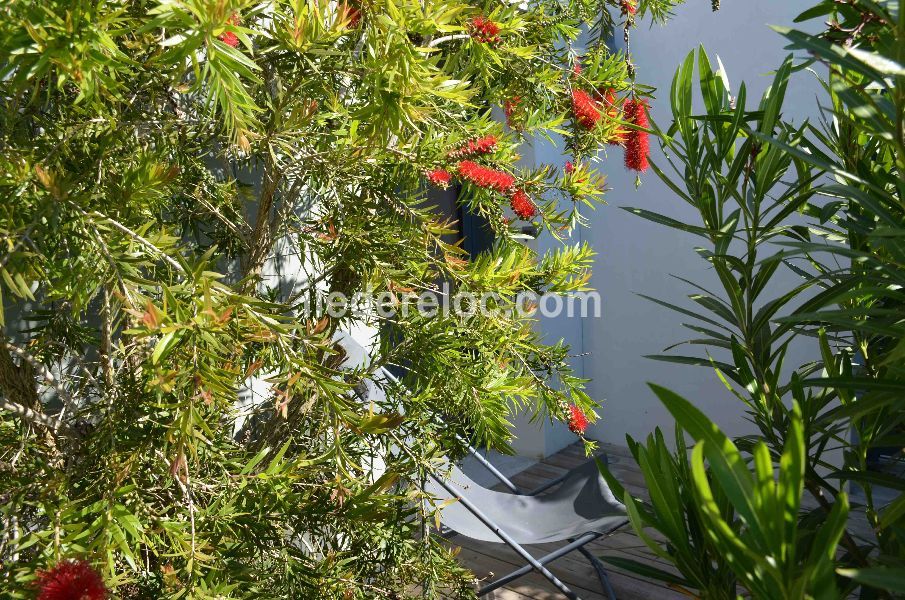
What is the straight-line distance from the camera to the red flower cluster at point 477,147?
1.42 meters

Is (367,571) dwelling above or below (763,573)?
below

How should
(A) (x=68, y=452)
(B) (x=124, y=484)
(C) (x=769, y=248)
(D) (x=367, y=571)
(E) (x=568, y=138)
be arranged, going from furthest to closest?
1. (C) (x=769, y=248)
2. (E) (x=568, y=138)
3. (D) (x=367, y=571)
4. (A) (x=68, y=452)
5. (B) (x=124, y=484)

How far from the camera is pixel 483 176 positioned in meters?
1.44

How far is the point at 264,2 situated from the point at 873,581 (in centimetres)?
94

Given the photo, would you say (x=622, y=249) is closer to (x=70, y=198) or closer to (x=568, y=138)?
(x=568, y=138)

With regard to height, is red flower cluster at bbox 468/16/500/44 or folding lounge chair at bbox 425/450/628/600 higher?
red flower cluster at bbox 468/16/500/44

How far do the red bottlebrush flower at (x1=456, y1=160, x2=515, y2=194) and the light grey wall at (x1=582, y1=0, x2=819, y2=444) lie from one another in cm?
248

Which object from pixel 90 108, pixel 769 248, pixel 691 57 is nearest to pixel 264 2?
pixel 90 108

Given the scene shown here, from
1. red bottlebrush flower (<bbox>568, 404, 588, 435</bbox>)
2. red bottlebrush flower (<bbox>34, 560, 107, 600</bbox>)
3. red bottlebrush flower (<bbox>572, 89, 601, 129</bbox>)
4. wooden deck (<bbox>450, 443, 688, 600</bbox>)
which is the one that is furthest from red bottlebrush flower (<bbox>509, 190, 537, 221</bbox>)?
wooden deck (<bbox>450, 443, 688, 600</bbox>)

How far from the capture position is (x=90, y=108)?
1052mm

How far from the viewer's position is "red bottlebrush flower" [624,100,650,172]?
1.72 meters

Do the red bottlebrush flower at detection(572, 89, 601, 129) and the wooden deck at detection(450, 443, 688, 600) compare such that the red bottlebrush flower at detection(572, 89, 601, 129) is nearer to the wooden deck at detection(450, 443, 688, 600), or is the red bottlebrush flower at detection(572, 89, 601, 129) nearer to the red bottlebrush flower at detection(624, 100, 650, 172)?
the red bottlebrush flower at detection(624, 100, 650, 172)

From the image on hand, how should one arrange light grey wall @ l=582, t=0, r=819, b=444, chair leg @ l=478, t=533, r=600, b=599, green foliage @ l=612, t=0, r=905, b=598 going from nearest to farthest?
green foliage @ l=612, t=0, r=905, b=598, chair leg @ l=478, t=533, r=600, b=599, light grey wall @ l=582, t=0, r=819, b=444

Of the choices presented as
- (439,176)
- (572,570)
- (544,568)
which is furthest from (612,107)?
(572,570)
